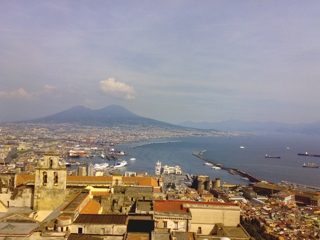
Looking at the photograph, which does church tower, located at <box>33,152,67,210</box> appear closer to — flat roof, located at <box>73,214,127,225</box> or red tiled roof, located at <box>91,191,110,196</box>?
flat roof, located at <box>73,214,127,225</box>

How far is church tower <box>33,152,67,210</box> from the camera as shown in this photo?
524 inches

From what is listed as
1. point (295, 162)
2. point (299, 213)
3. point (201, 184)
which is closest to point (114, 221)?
point (299, 213)

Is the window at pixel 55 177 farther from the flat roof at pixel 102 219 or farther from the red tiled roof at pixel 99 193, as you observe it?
the red tiled roof at pixel 99 193

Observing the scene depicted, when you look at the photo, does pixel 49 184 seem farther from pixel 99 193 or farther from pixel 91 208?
pixel 99 193

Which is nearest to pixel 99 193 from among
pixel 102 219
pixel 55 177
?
pixel 55 177

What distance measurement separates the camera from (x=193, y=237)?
1154 centimetres

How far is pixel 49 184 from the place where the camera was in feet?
43.9

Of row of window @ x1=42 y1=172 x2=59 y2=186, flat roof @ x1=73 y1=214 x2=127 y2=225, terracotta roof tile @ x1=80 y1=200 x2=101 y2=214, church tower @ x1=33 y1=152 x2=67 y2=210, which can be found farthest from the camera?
row of window @ x1=42 y1=172 x2=59 y2=186

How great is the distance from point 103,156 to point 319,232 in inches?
3025

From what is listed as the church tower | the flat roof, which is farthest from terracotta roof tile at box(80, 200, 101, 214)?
the church tower

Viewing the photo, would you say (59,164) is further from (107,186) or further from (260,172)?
(260,172)

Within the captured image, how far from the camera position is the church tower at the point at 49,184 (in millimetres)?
13305

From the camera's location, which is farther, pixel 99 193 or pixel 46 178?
pixel 99 193

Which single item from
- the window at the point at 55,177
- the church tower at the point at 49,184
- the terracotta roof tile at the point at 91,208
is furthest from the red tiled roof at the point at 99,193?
the window at the point at 55,177
